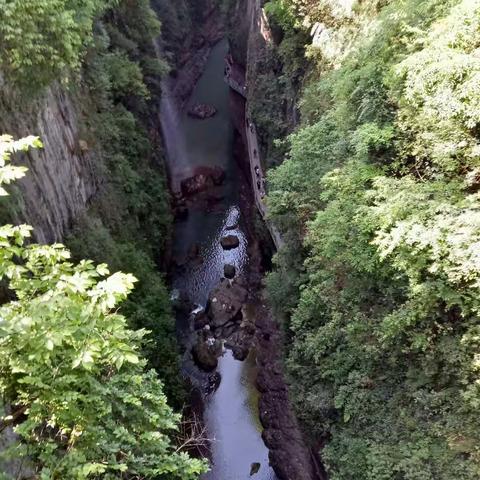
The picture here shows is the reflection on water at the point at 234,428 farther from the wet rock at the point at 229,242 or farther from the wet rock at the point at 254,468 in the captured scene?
the wet rock at the point at 229,242

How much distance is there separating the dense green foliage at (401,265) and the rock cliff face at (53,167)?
21.6 feet

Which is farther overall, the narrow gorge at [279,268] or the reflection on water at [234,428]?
the reflection on water at [234,428]

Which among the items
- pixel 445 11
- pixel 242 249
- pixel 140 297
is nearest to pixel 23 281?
pixel 445 11

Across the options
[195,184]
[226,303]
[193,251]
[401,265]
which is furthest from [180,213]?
[401,265]

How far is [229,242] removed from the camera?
2414 cm

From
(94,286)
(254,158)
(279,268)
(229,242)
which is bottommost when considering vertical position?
(94,286)

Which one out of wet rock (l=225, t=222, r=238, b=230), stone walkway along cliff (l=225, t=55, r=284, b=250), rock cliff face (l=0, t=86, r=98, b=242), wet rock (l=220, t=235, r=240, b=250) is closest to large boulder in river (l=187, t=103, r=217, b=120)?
stone walkway along cliff (l=225, t=55, r=284, b=250)

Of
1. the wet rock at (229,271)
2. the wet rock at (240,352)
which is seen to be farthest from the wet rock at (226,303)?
the wet rock at (240,352)

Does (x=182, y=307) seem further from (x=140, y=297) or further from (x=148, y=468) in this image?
(x=148, y=468)

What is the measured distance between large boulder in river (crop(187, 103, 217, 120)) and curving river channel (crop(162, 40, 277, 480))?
416 mm

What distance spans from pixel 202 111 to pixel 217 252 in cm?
1399

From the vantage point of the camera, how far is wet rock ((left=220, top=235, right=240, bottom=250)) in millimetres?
24141

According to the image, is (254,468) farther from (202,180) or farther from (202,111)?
(202,111)

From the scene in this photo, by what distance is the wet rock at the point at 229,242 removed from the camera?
24.1 meters
